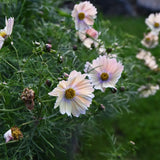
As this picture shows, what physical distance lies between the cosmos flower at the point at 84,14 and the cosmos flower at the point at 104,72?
0.21 metres

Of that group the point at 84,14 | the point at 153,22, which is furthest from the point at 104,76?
the point at 153,22

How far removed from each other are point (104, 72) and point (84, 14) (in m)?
0.25

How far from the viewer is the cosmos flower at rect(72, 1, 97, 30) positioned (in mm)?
997

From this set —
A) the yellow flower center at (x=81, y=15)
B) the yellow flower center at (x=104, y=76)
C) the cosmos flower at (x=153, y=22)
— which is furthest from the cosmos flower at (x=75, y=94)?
the cosmos flower at (x=153, y=22)

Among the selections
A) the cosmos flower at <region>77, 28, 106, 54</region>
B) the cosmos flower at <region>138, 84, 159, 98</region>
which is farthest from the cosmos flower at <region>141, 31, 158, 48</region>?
the cosmos flower at <region>77, 28, 106, 54</region>

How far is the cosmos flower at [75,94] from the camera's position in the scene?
0.73 metres

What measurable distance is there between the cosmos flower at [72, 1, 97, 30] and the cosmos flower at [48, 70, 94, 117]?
332 millimetres

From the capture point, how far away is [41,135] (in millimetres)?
879

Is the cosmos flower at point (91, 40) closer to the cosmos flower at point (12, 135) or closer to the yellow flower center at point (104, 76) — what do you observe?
the yellow flower center at point (104, 76)

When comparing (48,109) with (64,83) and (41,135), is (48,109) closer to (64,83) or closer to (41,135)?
(41,135)

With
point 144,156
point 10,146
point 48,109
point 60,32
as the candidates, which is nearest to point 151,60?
point 60,32

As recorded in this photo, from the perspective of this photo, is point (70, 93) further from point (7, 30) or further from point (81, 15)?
point (81, 15)

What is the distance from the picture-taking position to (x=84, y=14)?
1001 millimetres

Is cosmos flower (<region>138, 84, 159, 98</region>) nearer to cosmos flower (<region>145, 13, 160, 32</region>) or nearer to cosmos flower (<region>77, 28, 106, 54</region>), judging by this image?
cosmos flower (<region>145, 13, 160, 32</region>)
